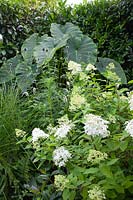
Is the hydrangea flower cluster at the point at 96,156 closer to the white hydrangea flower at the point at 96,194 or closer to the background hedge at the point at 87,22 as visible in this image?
the white hydrangea flower at the point at 96,194

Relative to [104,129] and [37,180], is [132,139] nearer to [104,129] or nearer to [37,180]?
[104,129]

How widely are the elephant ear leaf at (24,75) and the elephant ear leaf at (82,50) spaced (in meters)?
0.39

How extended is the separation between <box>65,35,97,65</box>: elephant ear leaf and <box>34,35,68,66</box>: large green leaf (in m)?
0.13

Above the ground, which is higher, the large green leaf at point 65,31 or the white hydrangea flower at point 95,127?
the large green leaf at point 65,31

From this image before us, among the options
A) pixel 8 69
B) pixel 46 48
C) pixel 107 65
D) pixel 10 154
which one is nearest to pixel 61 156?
pixel 10 154

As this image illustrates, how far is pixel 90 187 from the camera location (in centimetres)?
149

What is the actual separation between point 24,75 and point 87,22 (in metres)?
1.07

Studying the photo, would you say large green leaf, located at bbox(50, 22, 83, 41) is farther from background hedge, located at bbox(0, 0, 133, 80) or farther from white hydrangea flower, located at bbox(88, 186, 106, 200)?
white hydrangea flower, located at bbox(88, 186, 106, 200)

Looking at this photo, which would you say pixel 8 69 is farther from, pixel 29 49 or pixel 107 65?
pixel 107 65

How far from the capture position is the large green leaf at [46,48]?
3620mm

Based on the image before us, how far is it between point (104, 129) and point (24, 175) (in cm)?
106

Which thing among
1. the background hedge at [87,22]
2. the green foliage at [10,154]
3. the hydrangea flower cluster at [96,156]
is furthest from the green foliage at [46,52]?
the hydrangea flower cluster at [96,156]

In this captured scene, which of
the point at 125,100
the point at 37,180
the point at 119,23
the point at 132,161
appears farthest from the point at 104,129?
the point at 119,23

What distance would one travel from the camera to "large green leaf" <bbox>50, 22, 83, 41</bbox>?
3.94 m
